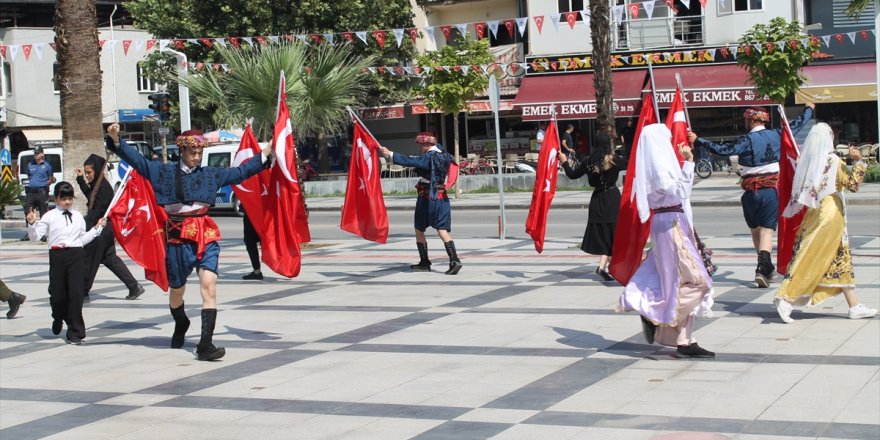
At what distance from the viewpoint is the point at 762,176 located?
12336 mm

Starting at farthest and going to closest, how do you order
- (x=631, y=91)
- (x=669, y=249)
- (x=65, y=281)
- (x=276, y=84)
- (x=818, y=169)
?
(x=631, y=91), (x=276, y=84), (x=65, y=281), (x=818, y=169), (x=669, y=249)

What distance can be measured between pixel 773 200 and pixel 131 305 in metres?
7.03

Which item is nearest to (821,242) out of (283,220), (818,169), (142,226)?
(818,169)

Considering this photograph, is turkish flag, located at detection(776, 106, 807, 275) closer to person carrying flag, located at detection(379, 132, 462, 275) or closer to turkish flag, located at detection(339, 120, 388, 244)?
person carrying flag, located at detection(379, 132, 462, 275)

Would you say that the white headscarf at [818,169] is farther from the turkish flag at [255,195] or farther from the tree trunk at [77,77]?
the tree trunk at [77,77]

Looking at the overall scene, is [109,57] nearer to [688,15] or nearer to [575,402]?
[688,15]

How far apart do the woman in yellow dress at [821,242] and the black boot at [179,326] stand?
4994 millimetres

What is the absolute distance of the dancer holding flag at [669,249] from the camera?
8672mm

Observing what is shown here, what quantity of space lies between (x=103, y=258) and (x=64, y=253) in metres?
2.51

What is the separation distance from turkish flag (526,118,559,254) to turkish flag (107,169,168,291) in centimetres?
530

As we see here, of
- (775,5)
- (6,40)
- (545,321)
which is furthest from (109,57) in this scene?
(545,321)

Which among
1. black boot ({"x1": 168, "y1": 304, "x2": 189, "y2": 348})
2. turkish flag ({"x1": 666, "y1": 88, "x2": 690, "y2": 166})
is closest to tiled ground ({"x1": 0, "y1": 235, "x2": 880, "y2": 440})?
black boot ({"x1": 168, "y1": 304, "x2": 189, "y2": 348})

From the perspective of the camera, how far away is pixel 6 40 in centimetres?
5309

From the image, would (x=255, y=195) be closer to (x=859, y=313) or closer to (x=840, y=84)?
(x=859, y=313)
